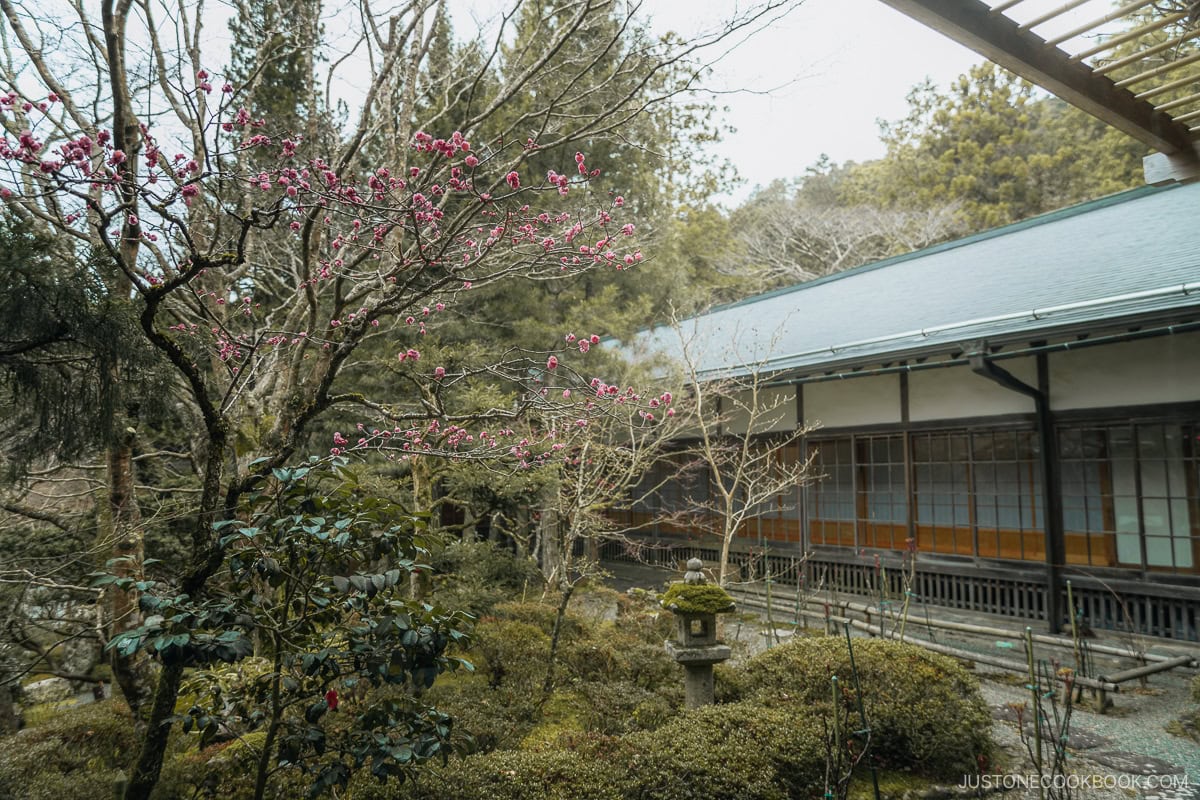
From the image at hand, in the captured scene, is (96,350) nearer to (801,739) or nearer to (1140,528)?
(801,739)

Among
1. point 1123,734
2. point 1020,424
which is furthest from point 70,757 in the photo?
point 1020,424

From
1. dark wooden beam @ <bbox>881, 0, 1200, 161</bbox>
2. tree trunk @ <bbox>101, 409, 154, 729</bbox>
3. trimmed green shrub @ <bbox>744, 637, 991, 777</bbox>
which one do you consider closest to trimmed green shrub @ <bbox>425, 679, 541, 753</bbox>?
trimmed green shrub @ <bbox>744, 637, 991, 777</bbox>

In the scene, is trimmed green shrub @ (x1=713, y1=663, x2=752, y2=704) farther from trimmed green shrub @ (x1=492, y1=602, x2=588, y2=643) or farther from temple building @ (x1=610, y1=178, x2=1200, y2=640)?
temple building @ (x1=610, y1=178, x2=1200, y2=640)

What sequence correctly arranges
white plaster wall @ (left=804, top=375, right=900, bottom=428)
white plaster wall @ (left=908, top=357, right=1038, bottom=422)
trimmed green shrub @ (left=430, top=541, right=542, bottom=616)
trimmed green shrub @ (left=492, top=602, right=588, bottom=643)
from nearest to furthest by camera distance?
trimmed green shrub @ (left=492, top=602, right=588, bottom=643), trimmed green shrub @ (left=430, top=541, right=542, bottom=616), white plaster wall @ (left=908, top=357, right=1038, bottom=422), white plaster wall @ (left=804, top=375, right=900, bottom=428)

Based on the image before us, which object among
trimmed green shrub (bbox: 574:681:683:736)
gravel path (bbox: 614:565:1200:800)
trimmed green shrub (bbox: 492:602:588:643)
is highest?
trimmed green shrub (bbox: 492:602:588:643)

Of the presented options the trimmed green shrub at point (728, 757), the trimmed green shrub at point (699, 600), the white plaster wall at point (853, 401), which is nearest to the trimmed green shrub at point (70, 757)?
the trimmed green shrub at point (728, 757)

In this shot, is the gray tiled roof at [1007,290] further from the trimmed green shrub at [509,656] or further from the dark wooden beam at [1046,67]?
the trimmed green shrub at [509,656]

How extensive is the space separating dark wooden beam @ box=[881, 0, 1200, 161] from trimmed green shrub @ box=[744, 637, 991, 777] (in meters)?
3.04

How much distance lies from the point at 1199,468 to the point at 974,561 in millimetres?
2317

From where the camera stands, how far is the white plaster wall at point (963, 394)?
24.4 ft

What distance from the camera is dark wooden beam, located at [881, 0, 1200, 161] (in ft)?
6.75

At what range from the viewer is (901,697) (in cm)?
416

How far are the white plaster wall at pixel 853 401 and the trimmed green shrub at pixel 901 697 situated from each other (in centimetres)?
469

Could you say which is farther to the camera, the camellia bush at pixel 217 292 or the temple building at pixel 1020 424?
the temple building at pixel 1020 424
